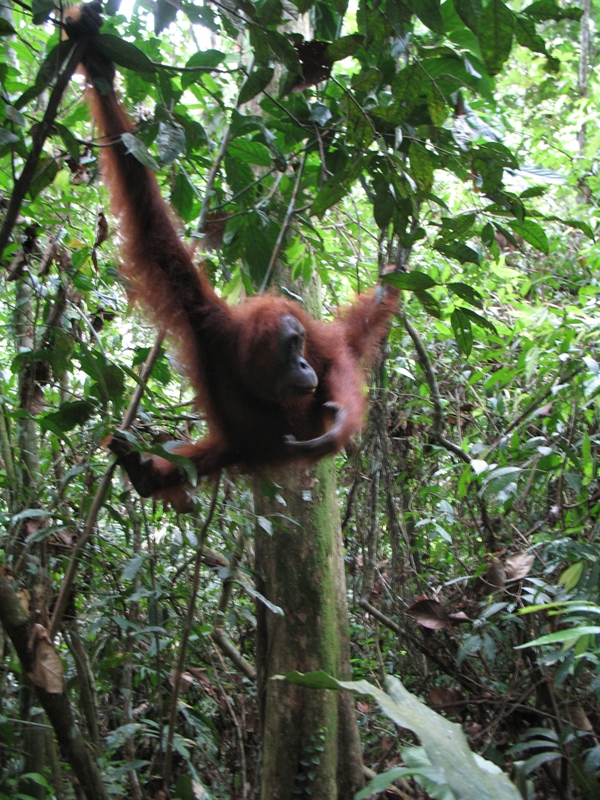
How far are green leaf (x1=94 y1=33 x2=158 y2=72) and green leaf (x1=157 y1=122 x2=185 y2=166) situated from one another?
20 centimetres

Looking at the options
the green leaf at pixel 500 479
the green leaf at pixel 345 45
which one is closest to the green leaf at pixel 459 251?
the green leaf at pixel 345 45

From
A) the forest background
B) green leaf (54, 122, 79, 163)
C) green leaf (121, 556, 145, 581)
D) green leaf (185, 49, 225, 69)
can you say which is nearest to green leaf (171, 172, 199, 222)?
the forest background

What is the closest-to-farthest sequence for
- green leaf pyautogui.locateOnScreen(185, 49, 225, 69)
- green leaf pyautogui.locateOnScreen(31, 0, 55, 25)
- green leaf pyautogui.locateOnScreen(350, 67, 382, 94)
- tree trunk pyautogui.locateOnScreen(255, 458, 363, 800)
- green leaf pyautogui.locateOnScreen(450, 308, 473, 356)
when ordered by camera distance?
green leaf pyautogui.locateOnScreen(31, 0, 55, 25), green leaf pyautogui.locateOnScreen(350, 67, 382, 94), green leaf pyautogui.locateOnScreen(185, 49, 225, 69), green leaf pyautogui.locateOnScreen(450, 308, 473, 356), tree trunk pyautogui.locateOnScreen(255, 458, 363, 800)

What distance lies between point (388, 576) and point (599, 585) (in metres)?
1.73

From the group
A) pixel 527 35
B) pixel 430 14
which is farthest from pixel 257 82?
pixel 527 35

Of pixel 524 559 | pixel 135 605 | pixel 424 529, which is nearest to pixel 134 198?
pixel 135 605

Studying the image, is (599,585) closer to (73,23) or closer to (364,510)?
(364,510)

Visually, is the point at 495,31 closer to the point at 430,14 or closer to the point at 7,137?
the point at 430,14

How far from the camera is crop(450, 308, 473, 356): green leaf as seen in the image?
2223 mm

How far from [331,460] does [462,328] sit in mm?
864

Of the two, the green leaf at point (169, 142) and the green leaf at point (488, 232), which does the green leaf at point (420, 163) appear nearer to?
the green leaf at point (488, 232)

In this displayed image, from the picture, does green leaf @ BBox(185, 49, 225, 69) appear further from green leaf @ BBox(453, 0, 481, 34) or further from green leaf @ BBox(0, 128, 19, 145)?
green leaf @ BBox(453, 0, 481, 34)

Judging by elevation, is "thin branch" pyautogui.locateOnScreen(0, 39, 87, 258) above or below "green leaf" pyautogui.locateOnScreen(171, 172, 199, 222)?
below

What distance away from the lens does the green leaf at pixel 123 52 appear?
1450mm
